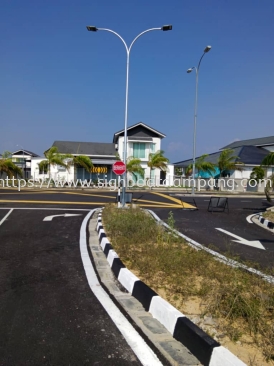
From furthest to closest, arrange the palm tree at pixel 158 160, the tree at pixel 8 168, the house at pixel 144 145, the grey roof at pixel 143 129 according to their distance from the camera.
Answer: the grey roof at pixel 143 129
the house at pixel 144 145
the palm tree at pixel 158 160
the tree at pixel 8 168

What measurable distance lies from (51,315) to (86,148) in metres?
43.4

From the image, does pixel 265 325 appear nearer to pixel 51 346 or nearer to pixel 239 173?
pixel 51 346

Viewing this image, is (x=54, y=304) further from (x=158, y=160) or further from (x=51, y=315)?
(x=158, y=160)

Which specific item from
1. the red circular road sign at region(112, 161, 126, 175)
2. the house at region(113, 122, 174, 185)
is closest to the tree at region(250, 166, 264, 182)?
the house at region(113, 122, 174, 185)

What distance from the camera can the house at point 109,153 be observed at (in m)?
43.8

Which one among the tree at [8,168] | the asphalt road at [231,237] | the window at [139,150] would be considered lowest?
the asphalt road at [231,237]

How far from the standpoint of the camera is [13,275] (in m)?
5.80

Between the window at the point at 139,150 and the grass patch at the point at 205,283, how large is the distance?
3768 cm

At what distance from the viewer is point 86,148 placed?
4678 cm

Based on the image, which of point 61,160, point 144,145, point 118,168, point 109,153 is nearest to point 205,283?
point 118,168

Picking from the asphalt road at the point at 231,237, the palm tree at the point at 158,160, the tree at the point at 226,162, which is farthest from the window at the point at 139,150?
the asphalt road at the point at 231,237

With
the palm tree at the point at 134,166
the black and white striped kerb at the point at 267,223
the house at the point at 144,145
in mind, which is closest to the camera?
the black and white striped kerb at the point at 267,223

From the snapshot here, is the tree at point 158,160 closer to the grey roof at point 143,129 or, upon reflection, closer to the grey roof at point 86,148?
the grey roof at point 143,129

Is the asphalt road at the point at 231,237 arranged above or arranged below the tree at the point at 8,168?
below
